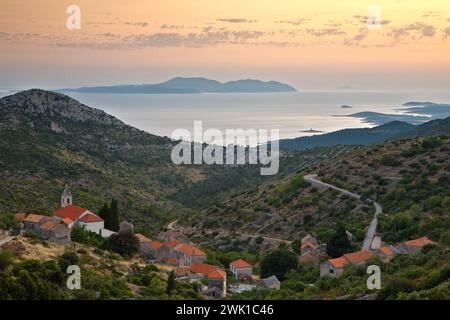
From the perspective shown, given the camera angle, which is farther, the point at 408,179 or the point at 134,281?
the point at 408,179

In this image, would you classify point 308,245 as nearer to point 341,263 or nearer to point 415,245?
point 341,263

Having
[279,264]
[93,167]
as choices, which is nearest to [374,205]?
[279,264]

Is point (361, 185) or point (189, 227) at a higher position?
point (361, 185)

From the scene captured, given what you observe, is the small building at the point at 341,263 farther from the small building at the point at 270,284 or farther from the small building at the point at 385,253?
the small building at the point at 270,284

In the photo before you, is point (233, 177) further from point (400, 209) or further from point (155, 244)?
point (155, 244)

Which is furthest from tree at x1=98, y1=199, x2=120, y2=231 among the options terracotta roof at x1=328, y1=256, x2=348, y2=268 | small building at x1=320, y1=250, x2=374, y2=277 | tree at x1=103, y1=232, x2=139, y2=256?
terracotta roof at x1=328, y1=256, x2=348, y2=268

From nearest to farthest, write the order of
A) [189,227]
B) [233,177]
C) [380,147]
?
[189,227] < [380,147] < [233,177]

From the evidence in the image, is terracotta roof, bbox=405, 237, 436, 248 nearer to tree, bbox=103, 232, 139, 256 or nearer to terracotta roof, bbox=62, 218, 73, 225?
tree, bbox=103, 232, 139, 256

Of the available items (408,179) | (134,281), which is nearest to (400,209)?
(408,179)
